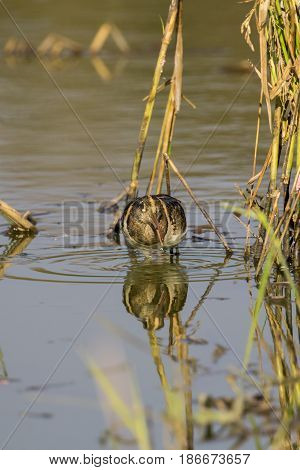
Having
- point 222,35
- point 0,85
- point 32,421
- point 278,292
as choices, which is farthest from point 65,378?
point 222,35

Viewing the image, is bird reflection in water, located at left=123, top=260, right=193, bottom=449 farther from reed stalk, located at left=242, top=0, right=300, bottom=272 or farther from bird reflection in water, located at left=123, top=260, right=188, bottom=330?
reed stalk, located at left=242, top=0, right=300, bottom=272

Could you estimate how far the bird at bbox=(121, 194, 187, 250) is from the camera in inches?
246

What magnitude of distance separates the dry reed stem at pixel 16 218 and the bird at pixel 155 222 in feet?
3.54

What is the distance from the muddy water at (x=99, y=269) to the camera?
424 centimetres

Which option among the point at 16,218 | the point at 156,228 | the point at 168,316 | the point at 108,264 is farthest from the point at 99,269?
the point at 16,218

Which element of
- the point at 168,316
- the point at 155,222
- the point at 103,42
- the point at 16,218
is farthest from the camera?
the point at 103,42

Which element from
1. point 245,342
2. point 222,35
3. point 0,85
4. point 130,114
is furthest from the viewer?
point 222,35

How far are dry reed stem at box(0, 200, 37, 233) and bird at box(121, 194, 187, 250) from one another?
1078 millimetres

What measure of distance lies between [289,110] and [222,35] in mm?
12545

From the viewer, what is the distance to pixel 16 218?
283 inches

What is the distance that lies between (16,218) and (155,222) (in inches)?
55.0

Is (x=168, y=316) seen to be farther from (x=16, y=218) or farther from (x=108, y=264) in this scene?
(x=16, y=218)

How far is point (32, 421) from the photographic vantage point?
3988 mm
